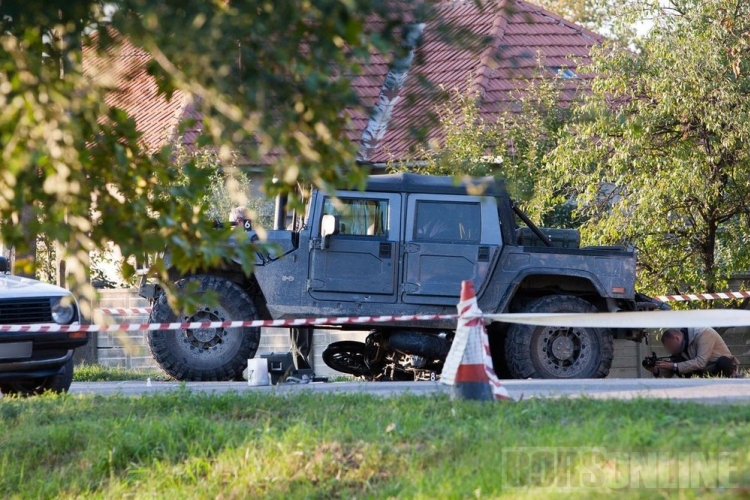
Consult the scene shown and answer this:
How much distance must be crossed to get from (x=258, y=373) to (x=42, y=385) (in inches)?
83.4

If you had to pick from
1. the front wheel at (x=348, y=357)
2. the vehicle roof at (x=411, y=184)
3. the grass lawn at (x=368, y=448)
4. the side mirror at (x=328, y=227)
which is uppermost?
the vehicle roof at (x=411, y=184)

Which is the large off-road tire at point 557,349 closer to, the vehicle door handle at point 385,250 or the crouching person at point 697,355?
the crouching person at point 697,355

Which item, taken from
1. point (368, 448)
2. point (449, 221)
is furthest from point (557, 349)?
point (368, 448)

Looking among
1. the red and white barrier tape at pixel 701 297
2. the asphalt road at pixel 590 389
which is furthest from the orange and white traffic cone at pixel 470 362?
the red and white barrier tape at pixel 701 297

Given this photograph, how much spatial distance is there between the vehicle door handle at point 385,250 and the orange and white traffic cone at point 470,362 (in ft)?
14.0

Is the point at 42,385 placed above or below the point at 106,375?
above

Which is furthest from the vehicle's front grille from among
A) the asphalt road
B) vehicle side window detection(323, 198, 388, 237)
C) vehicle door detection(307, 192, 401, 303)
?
vehicle side window detection(323, 198, 388, 237)

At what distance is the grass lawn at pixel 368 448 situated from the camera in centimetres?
584

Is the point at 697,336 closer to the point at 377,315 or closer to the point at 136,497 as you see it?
the point at 377,315

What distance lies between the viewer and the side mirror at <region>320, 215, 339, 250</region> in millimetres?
12062

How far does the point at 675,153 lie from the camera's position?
48.5 ft

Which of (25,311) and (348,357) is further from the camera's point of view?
(348,357)

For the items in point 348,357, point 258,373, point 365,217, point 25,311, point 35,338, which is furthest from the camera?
point 348,357

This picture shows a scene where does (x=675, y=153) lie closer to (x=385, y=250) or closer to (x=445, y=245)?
(x=445, y=245)
